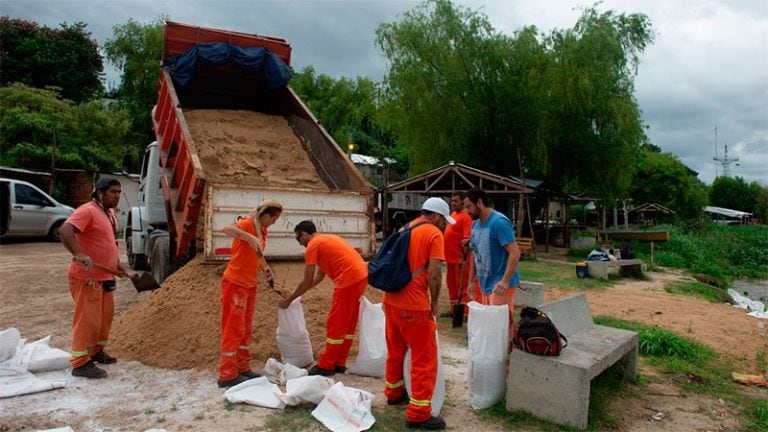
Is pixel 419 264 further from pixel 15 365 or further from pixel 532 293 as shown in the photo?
pixel 532 293

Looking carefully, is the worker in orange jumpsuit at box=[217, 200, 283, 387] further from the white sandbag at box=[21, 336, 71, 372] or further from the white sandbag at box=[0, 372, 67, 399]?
the white sandbag at box=[21, 336, 71, 372]

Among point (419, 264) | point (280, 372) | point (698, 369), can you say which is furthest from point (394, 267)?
point (698, 369)

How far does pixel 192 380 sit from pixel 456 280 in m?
3.63

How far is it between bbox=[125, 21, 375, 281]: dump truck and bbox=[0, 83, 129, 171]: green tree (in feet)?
33.7

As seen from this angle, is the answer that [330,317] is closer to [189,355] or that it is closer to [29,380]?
[189,355]

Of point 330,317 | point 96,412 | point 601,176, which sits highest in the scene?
point 601,176

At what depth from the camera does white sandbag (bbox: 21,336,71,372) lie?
13.9 ft

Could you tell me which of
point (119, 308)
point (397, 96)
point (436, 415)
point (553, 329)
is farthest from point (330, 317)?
point (397, 96)

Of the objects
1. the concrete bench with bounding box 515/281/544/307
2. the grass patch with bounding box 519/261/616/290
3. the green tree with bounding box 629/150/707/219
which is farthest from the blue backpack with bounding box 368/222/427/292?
the green tree with bounding box 629/150/707/219

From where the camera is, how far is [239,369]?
13.6 feet

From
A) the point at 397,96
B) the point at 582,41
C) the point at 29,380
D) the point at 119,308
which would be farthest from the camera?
the point at 397,96

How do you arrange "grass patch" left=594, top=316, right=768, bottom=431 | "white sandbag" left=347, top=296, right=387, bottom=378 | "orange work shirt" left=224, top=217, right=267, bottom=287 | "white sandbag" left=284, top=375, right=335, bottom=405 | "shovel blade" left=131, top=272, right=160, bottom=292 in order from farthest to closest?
"shovel blade" left=131, top=272, right=160, bottom=292
"white sandbag" left=347, top=296, right=387, bottom=378
"orange work shirt" left=224, top=217, right=267, bottom=287
"grass patch" left=594, top=316, right=768, bottom=431
"white sandbag" left=284, top=375, right=335, bottom=405

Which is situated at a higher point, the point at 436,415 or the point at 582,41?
the point at 582,41

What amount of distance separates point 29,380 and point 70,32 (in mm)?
30453
